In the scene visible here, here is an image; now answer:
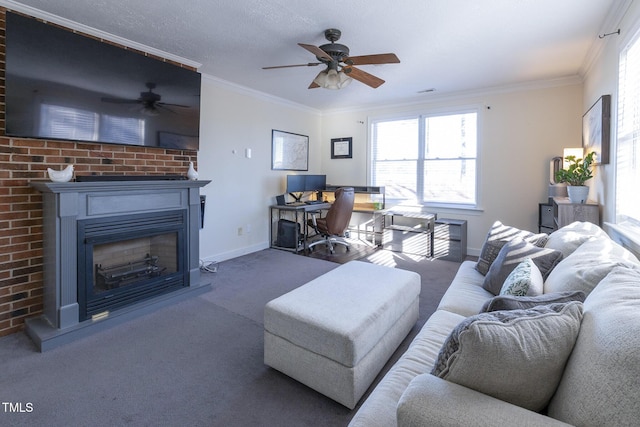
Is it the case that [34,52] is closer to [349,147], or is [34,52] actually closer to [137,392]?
[137,392]

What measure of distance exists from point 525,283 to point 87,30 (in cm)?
379

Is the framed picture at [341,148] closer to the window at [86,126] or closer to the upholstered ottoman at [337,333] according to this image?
the window at [86,126]

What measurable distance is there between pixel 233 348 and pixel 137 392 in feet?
2.01

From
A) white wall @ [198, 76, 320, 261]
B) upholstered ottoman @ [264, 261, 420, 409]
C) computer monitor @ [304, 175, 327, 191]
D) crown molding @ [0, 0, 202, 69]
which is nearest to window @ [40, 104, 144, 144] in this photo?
crown molding @ [0, 0, 202, 69]

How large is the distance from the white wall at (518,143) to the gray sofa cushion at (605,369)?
3891 mm

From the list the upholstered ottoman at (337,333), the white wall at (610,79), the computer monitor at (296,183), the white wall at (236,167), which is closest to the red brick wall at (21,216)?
the white wall at (236,167)

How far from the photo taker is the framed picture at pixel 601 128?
2.68 metres

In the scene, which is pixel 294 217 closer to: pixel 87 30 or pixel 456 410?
pixel 87 30

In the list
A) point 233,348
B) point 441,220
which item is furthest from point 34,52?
point 441,220

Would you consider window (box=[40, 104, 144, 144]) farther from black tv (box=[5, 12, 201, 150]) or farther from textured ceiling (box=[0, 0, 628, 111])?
textured ceiling (box=[0, 0, 628, 111])

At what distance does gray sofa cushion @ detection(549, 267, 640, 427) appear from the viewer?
0.70 m

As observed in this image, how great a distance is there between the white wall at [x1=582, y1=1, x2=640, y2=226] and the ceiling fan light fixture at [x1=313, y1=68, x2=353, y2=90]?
2077 mm

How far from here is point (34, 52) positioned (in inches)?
91.9

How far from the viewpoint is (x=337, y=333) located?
160 cm
